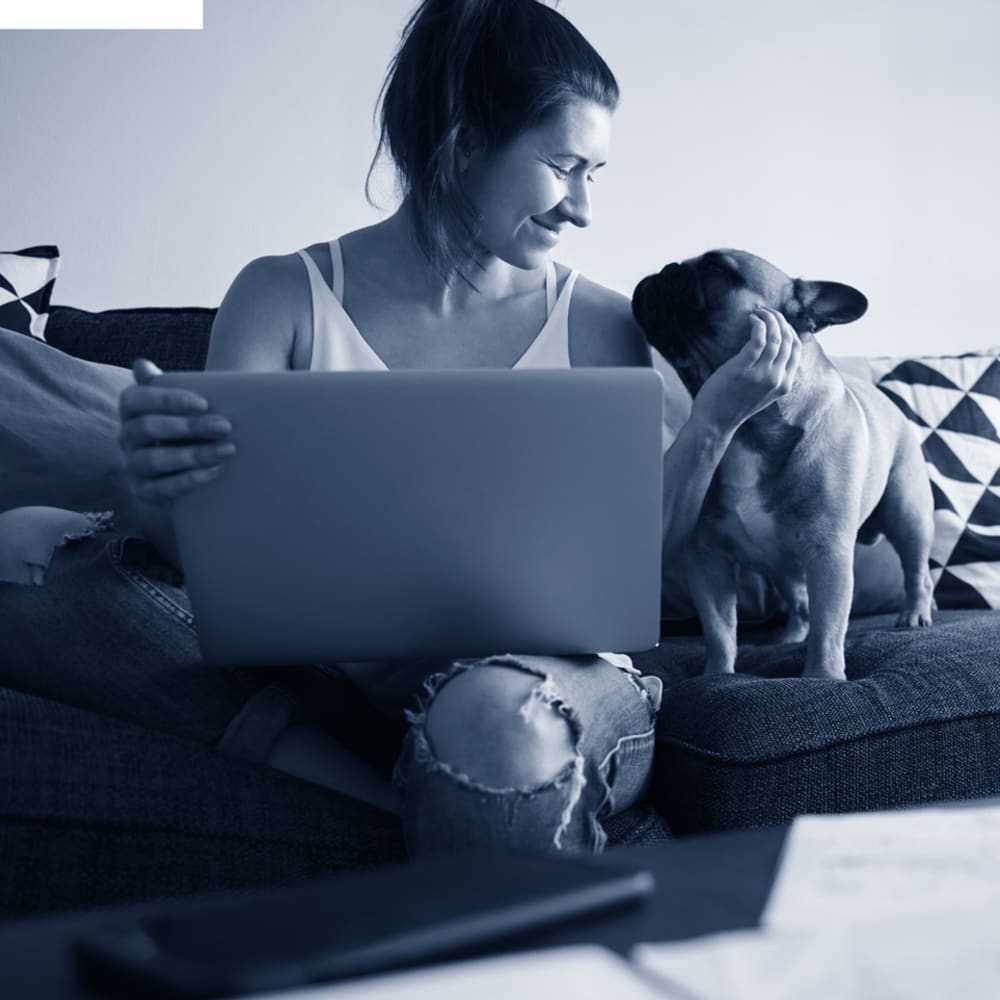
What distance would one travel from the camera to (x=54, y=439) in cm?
152

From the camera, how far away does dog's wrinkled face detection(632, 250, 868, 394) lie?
1547 millimetres

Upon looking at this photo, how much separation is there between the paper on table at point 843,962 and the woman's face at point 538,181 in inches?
39.9

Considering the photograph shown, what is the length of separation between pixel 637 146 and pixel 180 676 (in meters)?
1.94

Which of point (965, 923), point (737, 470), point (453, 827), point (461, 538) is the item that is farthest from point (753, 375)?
point (965, 923)

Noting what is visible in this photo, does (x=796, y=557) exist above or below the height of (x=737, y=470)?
below

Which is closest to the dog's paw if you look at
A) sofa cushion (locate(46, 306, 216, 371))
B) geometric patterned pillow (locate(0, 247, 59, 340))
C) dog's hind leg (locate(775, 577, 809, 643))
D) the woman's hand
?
dog's hind leg (locate(775, 577, 809, 643))

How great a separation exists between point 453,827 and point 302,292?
2.29ft

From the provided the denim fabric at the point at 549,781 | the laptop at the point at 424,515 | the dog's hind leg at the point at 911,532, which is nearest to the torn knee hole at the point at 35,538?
A: the laptop at the point at 424,515

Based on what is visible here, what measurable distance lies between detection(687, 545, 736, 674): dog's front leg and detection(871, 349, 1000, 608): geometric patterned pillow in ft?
1.68

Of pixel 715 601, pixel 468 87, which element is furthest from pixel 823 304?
pixel 468 87

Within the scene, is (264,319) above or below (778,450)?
above

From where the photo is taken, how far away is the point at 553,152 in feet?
4.61

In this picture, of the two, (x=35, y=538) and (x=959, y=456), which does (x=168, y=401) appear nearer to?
(x=35, y=538)

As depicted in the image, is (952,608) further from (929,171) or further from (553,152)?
(929,171)
